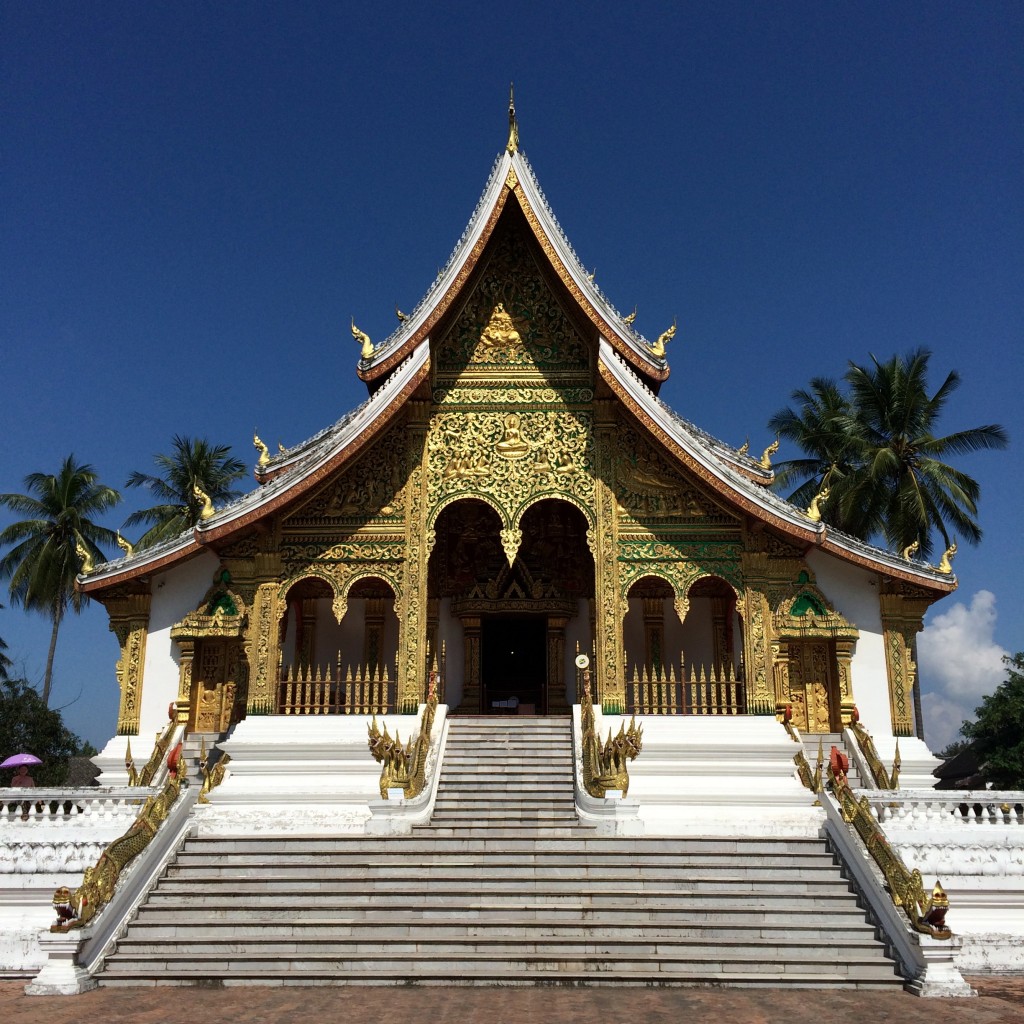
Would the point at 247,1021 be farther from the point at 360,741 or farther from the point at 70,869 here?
the point at 360,741

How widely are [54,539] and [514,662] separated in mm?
15210

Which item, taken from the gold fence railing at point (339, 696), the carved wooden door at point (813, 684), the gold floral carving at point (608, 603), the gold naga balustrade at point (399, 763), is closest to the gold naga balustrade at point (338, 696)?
the gold fence railing at point (339, 696)

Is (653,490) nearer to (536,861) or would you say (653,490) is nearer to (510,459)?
(510,459)

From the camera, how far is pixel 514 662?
1555 centimetres

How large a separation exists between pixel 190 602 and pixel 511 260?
6368mm

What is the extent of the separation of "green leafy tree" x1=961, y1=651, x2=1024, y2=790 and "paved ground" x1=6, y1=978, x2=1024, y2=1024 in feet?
49.7

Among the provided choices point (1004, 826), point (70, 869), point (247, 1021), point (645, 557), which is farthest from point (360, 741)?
point (1004, 826)

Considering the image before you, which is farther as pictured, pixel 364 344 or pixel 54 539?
pixel 54 539

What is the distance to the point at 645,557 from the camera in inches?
490

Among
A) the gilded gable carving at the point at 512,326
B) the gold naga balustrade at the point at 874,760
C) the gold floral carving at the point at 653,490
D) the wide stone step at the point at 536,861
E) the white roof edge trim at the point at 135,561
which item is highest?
the gilded gable carving at the point at 512,326

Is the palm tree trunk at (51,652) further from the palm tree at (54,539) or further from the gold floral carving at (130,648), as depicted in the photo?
the gold floral carving at (130,648)

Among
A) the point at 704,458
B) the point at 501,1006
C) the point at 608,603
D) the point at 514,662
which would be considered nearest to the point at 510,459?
the point at 608,603

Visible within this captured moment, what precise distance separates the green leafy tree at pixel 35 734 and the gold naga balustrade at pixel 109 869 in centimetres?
1476

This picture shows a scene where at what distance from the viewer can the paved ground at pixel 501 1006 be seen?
628cm
